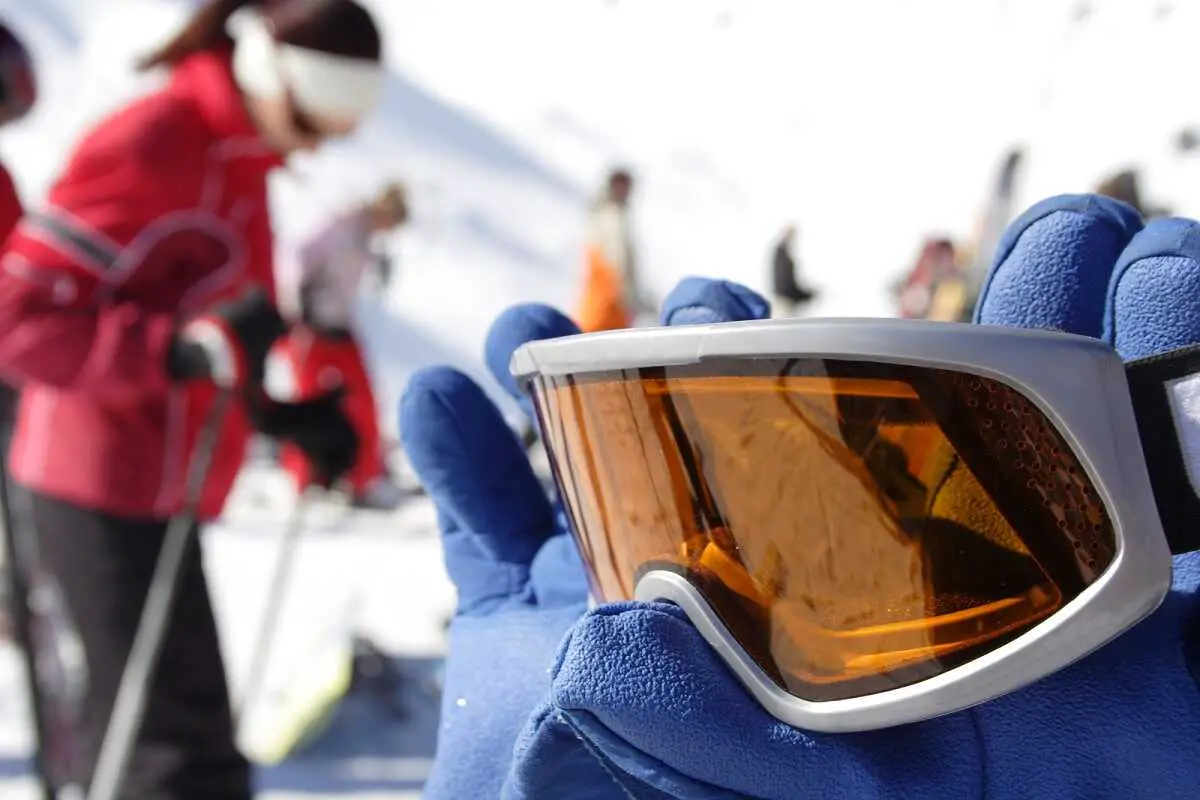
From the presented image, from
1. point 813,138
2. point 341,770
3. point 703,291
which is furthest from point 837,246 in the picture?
point 703,291

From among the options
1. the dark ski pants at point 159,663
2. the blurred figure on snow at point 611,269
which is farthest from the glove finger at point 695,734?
the blurred figure on snow at point 611,269

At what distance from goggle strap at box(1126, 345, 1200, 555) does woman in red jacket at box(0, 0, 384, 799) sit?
5.19 feet

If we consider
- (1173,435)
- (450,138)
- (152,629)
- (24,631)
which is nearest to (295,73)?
(152,629)

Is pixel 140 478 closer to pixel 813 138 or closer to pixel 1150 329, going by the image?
pixel 1150 329

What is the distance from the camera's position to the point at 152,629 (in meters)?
1.96

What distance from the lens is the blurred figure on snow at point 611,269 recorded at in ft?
20.5

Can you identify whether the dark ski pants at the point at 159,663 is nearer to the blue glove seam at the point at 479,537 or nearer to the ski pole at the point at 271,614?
the ski pole at the point at 271,614

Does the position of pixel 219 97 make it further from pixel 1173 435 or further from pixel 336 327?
pixel 336 327

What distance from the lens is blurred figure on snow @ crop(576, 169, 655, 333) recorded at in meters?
6.25

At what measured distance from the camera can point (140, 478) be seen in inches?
77.2

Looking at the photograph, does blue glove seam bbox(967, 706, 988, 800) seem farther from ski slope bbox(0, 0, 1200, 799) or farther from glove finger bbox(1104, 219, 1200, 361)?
ski slope bbox(0, 0, 1200, 799)

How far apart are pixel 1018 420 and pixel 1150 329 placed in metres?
0.11

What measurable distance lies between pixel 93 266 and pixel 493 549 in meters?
1.22

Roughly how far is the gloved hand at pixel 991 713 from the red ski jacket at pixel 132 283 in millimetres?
1438
